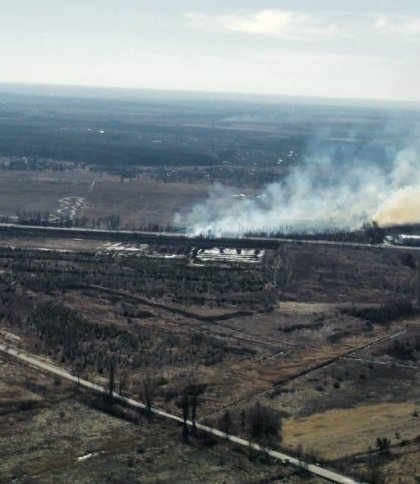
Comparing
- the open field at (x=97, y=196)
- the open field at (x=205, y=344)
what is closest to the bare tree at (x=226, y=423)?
the open field at (x=205, y=344)

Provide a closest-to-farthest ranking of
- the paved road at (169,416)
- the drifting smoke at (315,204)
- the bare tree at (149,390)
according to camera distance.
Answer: the paved road at (169,416) < the bare tree at (149,390) < the drifting smoke at (315,204)

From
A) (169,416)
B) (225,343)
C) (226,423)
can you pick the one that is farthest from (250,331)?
(226,423)

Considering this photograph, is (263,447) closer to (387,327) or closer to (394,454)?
(394,454)

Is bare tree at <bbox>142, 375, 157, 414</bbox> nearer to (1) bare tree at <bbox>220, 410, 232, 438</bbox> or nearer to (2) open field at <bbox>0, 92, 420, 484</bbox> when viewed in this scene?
(2) open field at <bbox>0, 92, 420, 484</bbox>

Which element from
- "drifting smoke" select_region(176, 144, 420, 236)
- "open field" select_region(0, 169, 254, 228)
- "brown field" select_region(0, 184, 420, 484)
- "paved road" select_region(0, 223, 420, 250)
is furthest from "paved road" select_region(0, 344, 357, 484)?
"open field" select_region(0, 169, 254, 228)

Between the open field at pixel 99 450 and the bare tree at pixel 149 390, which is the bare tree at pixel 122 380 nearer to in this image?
the bare tree at pixel 149 390

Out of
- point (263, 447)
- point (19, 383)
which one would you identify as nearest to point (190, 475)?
point (263, 447)
